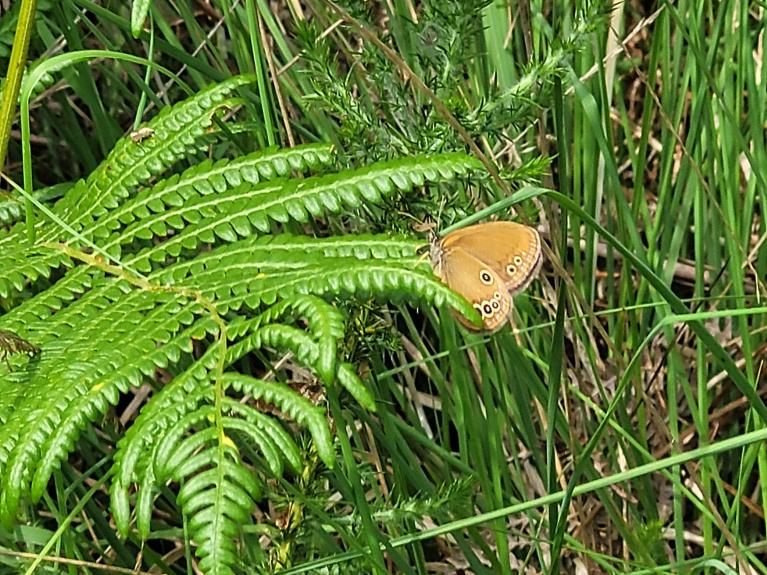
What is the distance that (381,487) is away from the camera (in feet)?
5.93

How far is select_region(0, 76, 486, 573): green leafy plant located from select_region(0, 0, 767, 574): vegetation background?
9cm

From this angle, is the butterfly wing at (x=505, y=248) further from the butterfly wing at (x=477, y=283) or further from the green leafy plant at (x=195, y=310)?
the green leafy plant at (x=195, y=310)

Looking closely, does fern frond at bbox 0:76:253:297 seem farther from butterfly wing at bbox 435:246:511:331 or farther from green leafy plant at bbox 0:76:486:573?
butterfly wing at bbox 435:246:511:331

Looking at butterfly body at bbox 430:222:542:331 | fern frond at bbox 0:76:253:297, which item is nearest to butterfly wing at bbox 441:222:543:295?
butterfly body at bbox 430:222:542:331

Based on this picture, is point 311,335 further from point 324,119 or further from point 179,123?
point 324,119

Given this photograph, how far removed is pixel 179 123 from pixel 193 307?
0.39m

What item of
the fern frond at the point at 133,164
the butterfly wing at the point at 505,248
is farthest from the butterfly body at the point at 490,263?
the fern frond at the point at 133,164

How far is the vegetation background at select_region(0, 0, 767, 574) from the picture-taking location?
4.25 ft

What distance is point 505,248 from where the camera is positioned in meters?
1.17

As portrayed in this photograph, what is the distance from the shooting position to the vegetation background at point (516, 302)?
1.30m

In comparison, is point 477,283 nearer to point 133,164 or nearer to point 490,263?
point 490,263

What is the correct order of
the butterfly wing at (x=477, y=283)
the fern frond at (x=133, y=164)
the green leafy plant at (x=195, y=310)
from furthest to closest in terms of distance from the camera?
the fern frond at (x=133, y=164) → the butterfly wing at (x=477, y=283) → the green leafy plant at (x=195, y=310)

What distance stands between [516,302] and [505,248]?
2.05 ft

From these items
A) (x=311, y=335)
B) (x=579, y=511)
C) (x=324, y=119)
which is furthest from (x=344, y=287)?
(x=579, y=511)
